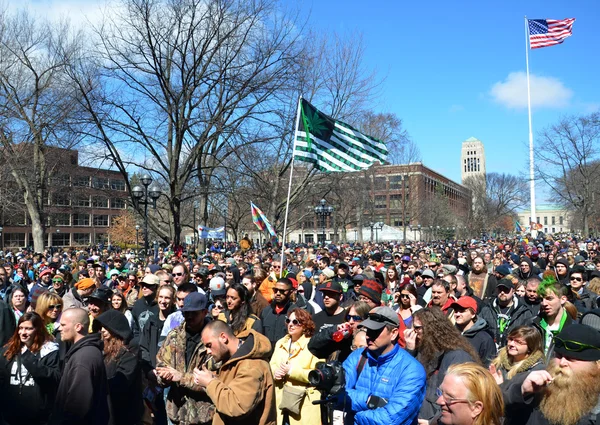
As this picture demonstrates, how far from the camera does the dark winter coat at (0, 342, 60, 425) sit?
4191 millimetres

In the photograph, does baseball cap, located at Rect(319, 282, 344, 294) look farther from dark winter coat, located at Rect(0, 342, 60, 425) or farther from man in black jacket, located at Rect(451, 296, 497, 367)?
dark winter coat, located at Rect(0, 342, 60, 425)

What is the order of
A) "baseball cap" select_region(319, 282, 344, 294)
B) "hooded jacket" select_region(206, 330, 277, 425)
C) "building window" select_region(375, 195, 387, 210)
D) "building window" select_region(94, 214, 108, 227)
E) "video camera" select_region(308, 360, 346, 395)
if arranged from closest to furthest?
1. "video camera" select_region(308, 360, 346, 395)
2. "hooded jacket" select_region(206, 330, 277, 425)
3. "baseball cap" select_region(319, 282, 344, 294)
4. "building window" select_region(375, 195, 387, 210)
5. "building window" select_region(94, 214, 108, 227)

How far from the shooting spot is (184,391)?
13.8ft

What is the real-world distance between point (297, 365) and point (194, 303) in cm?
111

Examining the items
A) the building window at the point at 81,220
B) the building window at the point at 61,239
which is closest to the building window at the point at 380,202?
the building window at the point at 81,220

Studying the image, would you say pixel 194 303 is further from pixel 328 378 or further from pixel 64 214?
pixel 64 214

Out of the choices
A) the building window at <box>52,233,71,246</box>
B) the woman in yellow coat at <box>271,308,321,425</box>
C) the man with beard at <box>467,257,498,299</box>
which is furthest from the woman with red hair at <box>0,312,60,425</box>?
the building window at <box>52,233,71,246</box>

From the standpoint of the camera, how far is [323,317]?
21.1 ft

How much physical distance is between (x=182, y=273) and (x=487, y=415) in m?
7.25

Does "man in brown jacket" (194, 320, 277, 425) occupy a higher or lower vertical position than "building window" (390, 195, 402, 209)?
lower

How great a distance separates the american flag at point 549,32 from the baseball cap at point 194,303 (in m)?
33.9

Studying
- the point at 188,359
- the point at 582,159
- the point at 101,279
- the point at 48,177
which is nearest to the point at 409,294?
the point at 188,359

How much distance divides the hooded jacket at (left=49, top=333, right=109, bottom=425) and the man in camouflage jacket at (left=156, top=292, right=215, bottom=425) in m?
0.45

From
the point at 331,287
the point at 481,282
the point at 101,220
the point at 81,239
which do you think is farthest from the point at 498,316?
the point at 101,220
